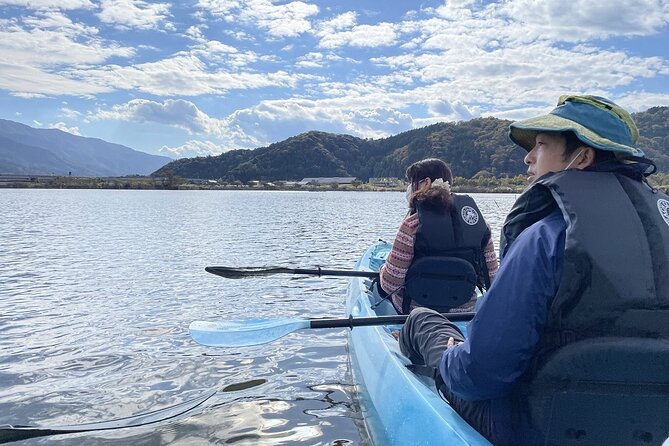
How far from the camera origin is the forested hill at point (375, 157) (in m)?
137

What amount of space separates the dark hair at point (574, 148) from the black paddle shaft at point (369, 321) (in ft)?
7.77

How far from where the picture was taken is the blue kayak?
318 cm

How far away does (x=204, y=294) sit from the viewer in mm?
11797

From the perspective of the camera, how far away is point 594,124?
2.61m

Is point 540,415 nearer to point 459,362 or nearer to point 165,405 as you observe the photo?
point 459,362

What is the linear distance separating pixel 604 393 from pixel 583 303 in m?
0.44

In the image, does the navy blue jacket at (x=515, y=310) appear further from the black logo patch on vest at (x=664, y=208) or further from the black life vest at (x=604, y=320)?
the black logo patch on vest at (x=664, y=208)

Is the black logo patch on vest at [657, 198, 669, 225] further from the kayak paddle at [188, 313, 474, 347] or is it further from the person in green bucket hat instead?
the kayak paddle at [188, 313, 474, 347]

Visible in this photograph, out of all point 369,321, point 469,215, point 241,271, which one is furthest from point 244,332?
point 241,271

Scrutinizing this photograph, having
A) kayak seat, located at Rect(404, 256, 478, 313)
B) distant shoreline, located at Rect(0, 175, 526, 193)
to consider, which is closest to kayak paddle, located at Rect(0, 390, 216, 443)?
kayak seat, located at Rect(404, 256, 478, 313)

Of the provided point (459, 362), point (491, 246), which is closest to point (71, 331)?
point (491, 246)

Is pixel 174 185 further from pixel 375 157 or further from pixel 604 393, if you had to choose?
pixel 604 393

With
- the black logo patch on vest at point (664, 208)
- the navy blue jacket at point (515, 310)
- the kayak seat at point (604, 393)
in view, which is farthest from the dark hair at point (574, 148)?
the kayak seat at point (604, 393)

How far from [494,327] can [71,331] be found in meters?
7.98
